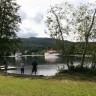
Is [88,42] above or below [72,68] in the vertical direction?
above

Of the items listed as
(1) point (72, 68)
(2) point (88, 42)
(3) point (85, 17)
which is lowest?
(1) point (72, 68)

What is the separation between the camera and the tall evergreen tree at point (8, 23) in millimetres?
53875

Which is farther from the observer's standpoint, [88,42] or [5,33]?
[5,33]

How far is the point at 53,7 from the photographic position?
124ft

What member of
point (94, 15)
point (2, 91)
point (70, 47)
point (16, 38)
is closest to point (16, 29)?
point (16, 38)

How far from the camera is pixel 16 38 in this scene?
56469 millimetres

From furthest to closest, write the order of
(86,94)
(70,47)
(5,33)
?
(5,33) < (70,47) < (86,94)

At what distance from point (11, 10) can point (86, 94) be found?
37079 millimetres

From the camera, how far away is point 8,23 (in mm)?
54094

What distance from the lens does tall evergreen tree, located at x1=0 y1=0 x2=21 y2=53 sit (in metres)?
53.9

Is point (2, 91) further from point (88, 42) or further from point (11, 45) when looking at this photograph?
point (11, 45)

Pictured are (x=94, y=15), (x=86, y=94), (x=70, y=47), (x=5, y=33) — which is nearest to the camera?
(x=86, y=94)

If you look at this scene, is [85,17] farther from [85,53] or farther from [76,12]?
[85,53]

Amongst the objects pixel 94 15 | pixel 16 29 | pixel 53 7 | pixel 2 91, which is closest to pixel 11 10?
pixel 16 29
